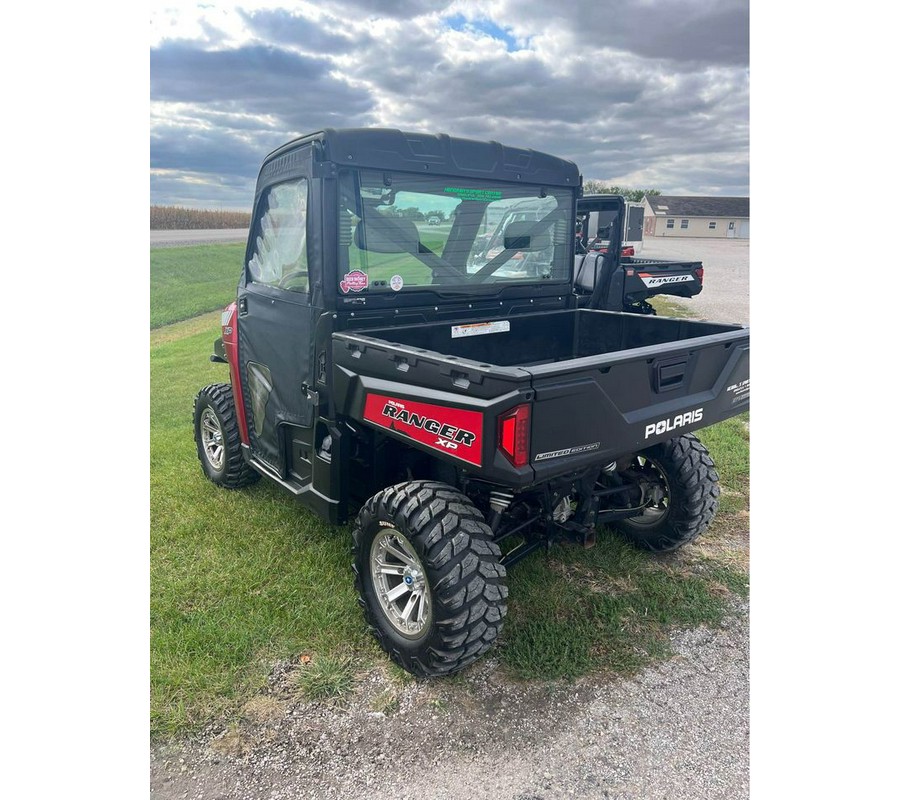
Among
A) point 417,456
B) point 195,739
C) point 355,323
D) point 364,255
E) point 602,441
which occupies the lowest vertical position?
point 195,739

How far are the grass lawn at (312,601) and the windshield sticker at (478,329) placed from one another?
116cm

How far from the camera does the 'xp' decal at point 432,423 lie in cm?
227

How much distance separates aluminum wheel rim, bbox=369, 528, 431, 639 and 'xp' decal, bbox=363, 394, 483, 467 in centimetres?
42

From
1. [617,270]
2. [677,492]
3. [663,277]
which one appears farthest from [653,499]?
[663,277]

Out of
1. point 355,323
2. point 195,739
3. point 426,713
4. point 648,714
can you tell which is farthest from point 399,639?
point 355,323

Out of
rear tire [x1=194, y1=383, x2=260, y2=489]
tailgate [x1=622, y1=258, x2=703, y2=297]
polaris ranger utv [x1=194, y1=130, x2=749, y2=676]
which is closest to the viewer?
polaris ranger utv [x1=194, y1=130, x2=749, y2=676]

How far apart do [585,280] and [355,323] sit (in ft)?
20.9

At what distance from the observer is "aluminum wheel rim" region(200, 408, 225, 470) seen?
437cm

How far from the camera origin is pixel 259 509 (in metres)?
4.06

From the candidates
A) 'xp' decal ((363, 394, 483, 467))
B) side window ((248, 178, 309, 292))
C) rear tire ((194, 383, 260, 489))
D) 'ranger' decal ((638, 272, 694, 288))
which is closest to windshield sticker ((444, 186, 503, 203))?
side window ((248, 178, 309, 292))

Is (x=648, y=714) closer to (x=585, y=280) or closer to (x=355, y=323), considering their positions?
(x=355, y=323)

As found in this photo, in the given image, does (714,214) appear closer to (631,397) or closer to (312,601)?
(631,397)

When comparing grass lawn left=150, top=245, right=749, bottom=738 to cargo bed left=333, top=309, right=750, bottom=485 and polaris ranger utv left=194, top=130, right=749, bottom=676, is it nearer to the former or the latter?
polaris ranger utv left=194, top=130, right=749, bottom=676

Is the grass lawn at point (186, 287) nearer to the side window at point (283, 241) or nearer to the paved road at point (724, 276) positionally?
the paved road at point (724, 276)
